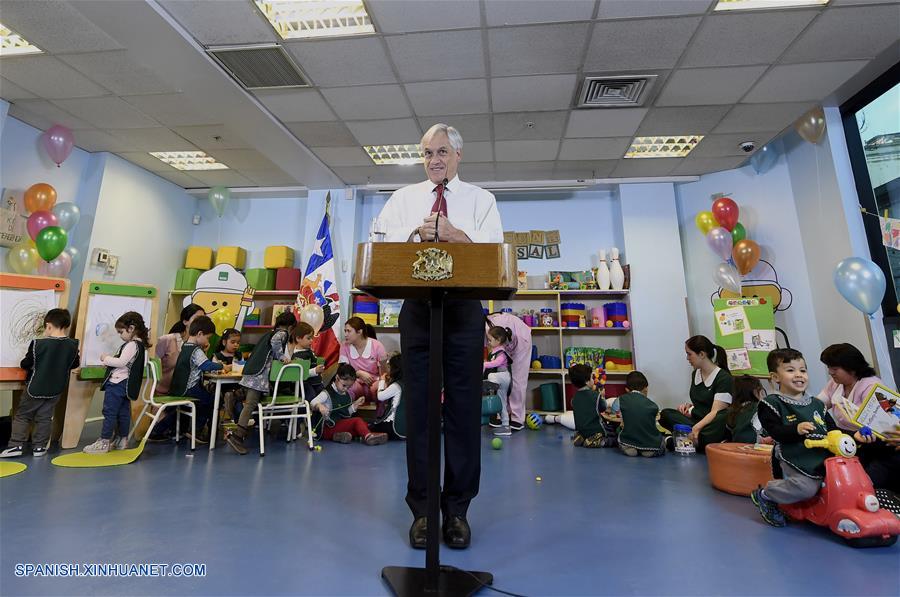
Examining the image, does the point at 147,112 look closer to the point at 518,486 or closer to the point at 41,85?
the point at 41,85

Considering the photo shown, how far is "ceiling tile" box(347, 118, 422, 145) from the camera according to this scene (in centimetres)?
435

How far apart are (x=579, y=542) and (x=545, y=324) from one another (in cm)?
404

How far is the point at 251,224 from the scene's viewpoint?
6484 mm

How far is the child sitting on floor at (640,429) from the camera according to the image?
321 centimetres

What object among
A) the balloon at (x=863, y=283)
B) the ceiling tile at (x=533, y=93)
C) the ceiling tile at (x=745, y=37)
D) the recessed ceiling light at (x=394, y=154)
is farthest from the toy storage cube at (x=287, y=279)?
the balloon at (x=863, y=283)

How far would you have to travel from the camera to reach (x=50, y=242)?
3.94 metres

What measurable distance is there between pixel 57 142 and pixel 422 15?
4.06 metres

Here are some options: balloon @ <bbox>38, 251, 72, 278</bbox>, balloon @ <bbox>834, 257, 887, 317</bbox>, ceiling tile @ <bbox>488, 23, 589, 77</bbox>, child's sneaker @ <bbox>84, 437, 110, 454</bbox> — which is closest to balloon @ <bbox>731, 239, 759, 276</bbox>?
balloon @ <bbox>834, 257, 887, 317</bbox>

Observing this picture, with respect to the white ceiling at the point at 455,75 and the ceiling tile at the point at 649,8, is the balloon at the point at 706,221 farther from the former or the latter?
the ceiling tile at the point at 649,8

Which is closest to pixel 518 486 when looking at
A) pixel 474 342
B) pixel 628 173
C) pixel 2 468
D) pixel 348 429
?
pixel 474 342

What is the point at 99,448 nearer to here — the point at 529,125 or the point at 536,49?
the point at 536,49

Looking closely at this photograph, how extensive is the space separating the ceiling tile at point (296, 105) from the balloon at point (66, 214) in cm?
235

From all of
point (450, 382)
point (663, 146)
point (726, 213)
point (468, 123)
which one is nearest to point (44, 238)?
point (468, 123)

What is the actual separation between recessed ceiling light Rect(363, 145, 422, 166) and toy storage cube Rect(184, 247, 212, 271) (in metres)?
2.93
